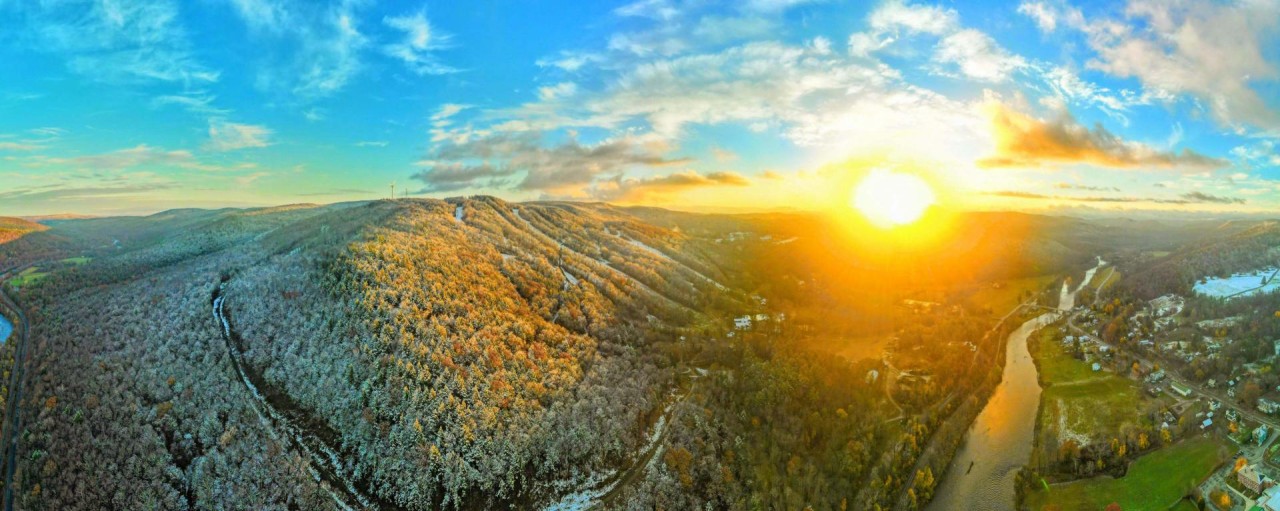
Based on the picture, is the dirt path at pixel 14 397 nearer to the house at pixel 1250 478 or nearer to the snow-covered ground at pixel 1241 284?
the house at pixel 1250 478

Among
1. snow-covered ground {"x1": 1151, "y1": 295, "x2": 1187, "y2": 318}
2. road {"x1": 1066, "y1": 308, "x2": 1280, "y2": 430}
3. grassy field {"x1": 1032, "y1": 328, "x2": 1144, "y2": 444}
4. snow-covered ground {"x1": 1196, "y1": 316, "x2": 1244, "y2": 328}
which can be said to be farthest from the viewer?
snow-covered ground {"x1": 1151, "y1": 295, "x2": 1187, "y2": 318}

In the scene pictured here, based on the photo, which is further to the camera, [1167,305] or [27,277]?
[1167,305]

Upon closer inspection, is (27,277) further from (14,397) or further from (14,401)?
(14,401)

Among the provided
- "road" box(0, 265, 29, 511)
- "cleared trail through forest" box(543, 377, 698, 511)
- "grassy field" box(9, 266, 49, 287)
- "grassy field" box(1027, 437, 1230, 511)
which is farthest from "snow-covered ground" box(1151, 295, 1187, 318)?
"grassy field" box(9, 266, 49, 287)

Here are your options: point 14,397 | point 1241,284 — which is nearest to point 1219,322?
point 1241,284

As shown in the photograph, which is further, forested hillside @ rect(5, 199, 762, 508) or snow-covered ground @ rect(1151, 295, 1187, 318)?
snow-covered ground @ rect(1151, 295, 1187, 318)

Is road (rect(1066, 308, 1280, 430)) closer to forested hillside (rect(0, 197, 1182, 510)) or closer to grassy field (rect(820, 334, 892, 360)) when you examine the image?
forested hillside (rect(0, 197, 1182, 510))
